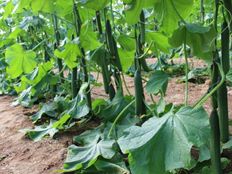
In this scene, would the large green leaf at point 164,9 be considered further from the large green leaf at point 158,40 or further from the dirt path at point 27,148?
the dirt path at point 27,148

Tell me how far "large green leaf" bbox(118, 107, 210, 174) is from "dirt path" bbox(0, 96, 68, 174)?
2.28 ft

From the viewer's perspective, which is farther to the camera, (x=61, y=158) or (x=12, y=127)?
(x=12, y=127)

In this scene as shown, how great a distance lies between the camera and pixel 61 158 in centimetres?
176

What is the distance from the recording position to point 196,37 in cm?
113

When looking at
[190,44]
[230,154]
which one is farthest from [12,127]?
[190,44]

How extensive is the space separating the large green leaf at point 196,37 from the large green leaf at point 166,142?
0.70ft

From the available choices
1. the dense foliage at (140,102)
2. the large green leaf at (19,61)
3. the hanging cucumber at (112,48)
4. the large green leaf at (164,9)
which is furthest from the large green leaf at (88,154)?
the large green leaf at (19,61)

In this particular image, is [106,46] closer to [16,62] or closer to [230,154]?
[16,62]

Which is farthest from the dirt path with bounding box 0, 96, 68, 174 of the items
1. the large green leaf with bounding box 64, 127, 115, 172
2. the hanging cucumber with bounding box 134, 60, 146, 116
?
the hanging cucumber with bounding box 134, 60, 146, 116

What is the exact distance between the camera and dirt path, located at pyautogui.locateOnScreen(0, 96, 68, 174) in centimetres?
174

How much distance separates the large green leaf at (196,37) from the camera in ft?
3.60

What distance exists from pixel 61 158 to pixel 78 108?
1.11ft

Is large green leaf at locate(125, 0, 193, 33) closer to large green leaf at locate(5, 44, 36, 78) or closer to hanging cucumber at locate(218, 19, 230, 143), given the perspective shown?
hanging cucumber at locate(218, 19, 230, 143)

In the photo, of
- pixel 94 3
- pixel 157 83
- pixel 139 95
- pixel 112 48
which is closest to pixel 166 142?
pixel 157 83
